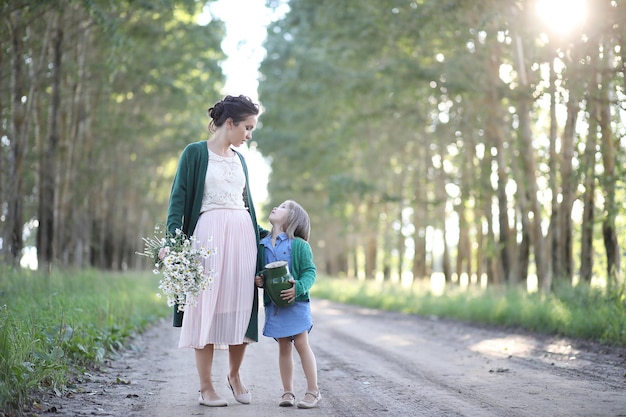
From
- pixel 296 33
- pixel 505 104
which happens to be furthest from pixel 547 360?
pixel 296 33

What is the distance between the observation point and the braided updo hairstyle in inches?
257

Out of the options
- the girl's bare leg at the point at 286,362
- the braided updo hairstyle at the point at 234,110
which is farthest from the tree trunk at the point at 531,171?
the girl's bare leg at the point at 286,362

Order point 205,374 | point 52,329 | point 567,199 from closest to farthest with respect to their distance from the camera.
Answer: point 205,374, point 52,329, point 567,199

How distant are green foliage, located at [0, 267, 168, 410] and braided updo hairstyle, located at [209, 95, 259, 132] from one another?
2.28 metres

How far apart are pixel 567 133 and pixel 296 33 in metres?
13.4

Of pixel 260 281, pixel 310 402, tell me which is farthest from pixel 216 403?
pixel 260 281

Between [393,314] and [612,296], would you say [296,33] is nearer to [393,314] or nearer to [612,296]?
[393,314]

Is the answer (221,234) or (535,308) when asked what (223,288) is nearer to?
(221,234)

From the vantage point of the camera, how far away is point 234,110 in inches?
257

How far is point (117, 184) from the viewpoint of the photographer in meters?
36.3

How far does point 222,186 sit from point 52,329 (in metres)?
2.61

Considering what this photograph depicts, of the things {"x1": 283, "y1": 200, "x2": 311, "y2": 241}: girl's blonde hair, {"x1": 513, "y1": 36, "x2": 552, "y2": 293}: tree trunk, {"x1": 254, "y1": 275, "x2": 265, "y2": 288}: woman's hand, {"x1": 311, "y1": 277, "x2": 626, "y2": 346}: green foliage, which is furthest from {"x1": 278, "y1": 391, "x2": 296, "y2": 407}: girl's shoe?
{"x1": 513, "y1": 36, "x2": 552, "y2": 293}: tree trunk

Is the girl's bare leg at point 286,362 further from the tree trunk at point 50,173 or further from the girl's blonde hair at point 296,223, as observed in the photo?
the tree trunk at point 50,173

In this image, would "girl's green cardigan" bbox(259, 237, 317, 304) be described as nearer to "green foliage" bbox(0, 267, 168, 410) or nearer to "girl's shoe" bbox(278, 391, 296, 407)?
"girl's shoe" bbox(278, 391, 296, 407)
